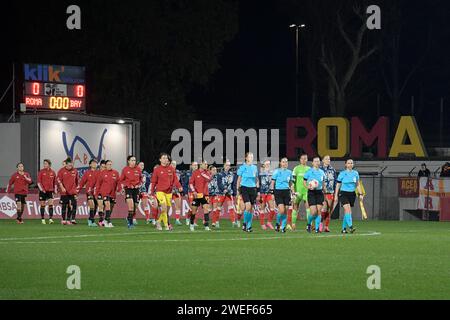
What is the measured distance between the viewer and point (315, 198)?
100 feet

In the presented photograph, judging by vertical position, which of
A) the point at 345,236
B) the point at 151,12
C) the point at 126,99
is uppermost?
the point at 151,12

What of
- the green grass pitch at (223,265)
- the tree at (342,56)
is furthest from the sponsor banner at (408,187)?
the tree at (342,56)

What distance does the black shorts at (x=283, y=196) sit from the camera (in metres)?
31.3

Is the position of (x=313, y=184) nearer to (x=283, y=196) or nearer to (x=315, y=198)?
(x=315, y=198)

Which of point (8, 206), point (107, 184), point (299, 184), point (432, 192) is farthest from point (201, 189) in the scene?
point (432, 192)

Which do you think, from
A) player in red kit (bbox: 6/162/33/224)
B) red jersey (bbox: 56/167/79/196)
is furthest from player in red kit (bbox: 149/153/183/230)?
player in red kit (bbox: 6/162/33/224)

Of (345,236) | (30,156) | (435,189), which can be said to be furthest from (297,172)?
(30,156)

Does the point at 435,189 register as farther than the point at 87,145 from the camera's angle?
No

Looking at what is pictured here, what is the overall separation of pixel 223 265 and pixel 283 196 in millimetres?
12165

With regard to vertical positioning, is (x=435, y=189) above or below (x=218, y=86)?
below
